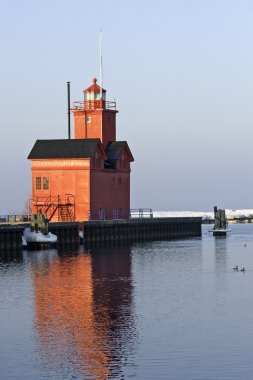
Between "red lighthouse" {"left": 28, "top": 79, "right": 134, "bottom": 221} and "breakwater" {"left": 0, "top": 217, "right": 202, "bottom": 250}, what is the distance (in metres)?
1.56

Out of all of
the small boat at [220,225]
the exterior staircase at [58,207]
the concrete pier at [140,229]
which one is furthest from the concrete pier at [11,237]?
the small boat at [220,225]

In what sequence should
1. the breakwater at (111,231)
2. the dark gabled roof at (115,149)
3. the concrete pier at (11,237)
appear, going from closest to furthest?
the concrete pier at (11,237) < the breakwater at (111,231) < the dark gabled roof at (115,149)

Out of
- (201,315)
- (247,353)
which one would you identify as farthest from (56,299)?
(247,353)

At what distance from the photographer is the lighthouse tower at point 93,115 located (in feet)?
292

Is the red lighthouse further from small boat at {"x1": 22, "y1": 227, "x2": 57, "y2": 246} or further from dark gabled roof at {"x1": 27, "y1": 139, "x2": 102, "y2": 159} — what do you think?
small boat at {"x1": 22, "y1": 227, "x2": 57, "y2": 246}

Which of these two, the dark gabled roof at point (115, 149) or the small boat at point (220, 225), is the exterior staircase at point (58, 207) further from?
the small boat at point (220, 225)

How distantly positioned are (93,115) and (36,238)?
63.4 feet

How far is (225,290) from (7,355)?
59.8 ft

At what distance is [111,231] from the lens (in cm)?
8631

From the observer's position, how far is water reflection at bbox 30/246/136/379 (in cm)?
2633

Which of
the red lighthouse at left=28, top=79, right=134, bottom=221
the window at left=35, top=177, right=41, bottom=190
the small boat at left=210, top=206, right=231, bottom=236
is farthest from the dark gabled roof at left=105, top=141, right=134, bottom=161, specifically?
the small boat at left=210, top=206, right=231, bottom=236

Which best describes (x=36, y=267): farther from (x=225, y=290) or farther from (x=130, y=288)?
(x=225, y=290)

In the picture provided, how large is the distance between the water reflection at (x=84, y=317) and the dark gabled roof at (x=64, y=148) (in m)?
25.7

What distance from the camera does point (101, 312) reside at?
35.9 metres
